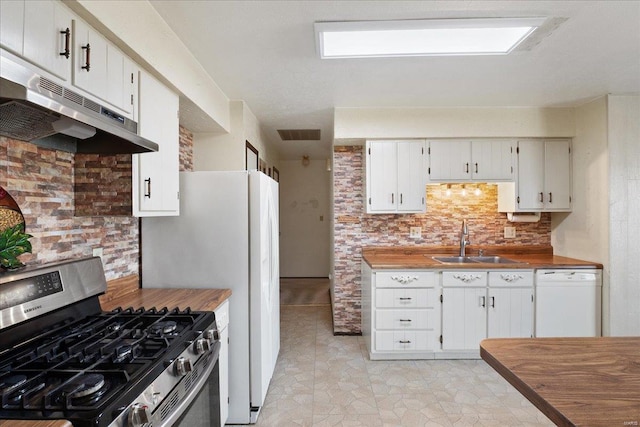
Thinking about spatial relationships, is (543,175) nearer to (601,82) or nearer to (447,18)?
(601,82)

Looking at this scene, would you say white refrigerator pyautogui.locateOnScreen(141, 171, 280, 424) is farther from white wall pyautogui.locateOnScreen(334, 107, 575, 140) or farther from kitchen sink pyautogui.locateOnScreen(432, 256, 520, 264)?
kitchen sink pyautogui.locateOnScreen(432, 256, 520, 264)

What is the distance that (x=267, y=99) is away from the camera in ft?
10.5

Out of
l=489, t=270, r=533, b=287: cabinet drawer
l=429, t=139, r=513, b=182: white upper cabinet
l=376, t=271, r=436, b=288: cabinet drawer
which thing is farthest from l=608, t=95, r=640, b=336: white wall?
l=376, t=271, r=436, b=288: cabinet drawer

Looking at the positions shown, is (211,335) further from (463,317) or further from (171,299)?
(463,317)

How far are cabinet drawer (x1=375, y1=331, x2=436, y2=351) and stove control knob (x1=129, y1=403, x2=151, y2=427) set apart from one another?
252 cm

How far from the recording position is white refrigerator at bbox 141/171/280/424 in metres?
2.29

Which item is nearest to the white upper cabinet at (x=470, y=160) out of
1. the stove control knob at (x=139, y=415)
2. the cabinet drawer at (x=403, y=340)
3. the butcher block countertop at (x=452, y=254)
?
the butcher block countertop at (x=452, y=254)

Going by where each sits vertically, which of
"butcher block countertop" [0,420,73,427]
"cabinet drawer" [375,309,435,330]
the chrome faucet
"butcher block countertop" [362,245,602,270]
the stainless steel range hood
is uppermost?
the stainless steel range hood

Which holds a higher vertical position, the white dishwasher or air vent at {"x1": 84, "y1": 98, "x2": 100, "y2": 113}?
air vent at {"x1": 84, "y1": 98, "x2": 100, "y2": 113}

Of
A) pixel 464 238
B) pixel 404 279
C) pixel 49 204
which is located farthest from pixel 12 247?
pixel 464 238

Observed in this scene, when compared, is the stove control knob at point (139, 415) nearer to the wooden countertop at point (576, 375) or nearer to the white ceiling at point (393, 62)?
the wooden countertop at point (576, 375)

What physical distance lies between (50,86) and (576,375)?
1.84m

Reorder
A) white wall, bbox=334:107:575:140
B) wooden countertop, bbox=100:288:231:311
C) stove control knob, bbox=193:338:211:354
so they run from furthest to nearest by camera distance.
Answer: white wall, bbox=334:107:575:140, wooden countertop, bbox=100:288:231:311, stove control knob, bbox=193:338:211:354

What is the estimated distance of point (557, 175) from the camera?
351 centimetres
